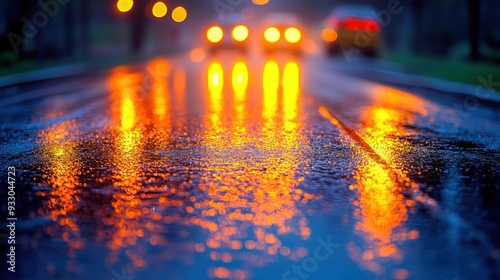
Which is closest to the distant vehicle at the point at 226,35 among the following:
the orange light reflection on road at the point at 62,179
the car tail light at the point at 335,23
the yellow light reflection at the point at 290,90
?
the car tail light at the point at 335,23

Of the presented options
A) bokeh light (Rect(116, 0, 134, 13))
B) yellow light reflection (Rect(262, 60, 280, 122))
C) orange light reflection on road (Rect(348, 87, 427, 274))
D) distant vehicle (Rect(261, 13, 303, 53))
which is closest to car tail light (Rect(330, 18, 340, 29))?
distant vehicle (Rect(261, 13, 303, 53))

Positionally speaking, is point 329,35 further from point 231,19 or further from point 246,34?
point 231,19

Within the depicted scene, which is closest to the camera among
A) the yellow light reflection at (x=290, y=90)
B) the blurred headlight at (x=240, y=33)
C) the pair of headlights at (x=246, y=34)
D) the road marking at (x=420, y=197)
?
the road marking at (x=420, y=197)

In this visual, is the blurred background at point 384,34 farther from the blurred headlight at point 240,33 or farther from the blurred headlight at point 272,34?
the blurred headlight at point 272,34

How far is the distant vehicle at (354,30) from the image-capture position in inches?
1359

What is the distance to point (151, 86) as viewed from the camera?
831 inches

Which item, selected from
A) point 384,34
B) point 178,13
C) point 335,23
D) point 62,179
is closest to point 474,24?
point 335,23

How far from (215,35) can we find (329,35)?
546 centimetres

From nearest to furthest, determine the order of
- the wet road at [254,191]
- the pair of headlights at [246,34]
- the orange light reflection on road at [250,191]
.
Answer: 1. the wet road at [254,191]
2. the orange light reflection on road at [250,191]
3. the pair of headlights at [246,34]

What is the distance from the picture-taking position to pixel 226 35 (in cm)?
3828

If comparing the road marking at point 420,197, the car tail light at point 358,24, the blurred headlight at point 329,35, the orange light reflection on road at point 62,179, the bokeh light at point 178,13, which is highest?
the bokeh light at point 178,13

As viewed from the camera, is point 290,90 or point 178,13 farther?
point 178,13

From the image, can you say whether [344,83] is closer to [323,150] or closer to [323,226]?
[323,150]

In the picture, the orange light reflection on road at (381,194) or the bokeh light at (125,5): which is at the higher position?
the bokeh light at (125,5)
